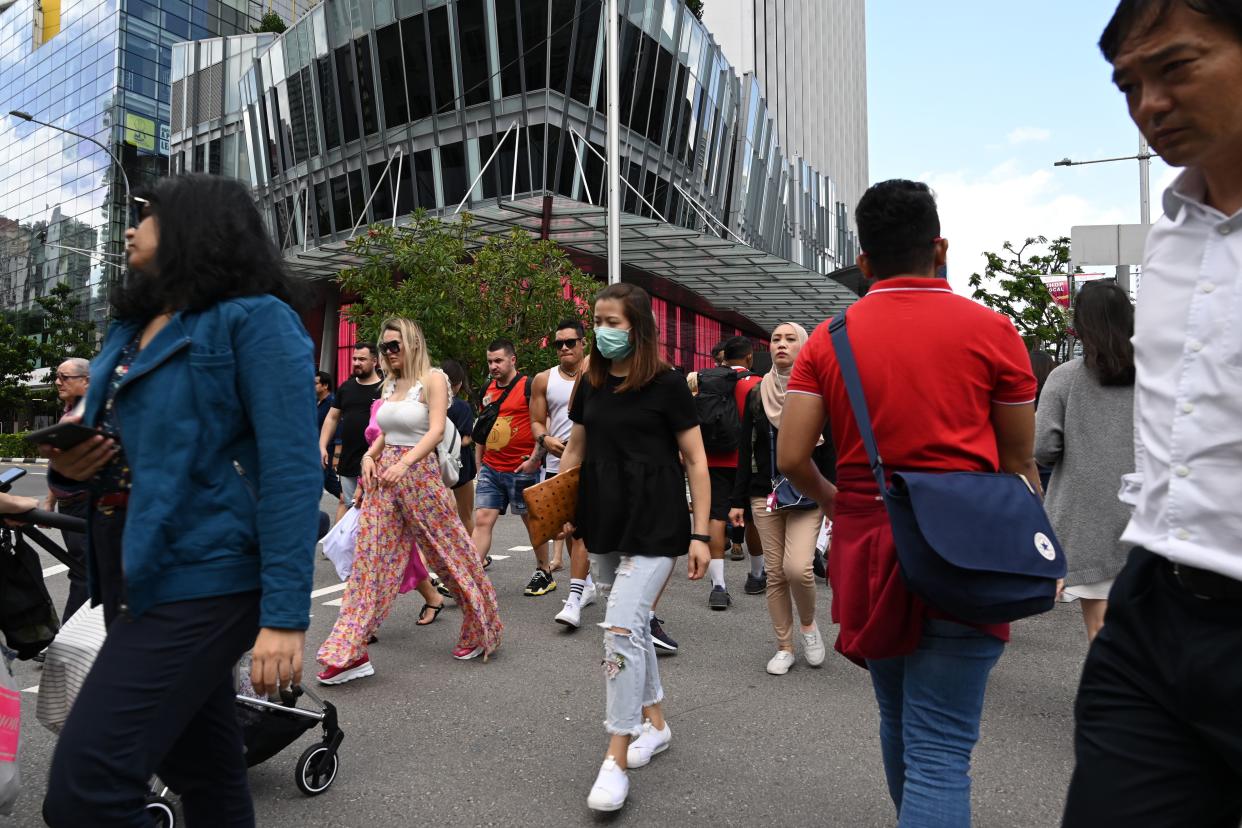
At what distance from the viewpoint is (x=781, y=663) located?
5031 millimetres

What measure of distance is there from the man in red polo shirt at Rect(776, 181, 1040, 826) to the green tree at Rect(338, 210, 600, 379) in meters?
13.2

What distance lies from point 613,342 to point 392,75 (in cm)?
2797

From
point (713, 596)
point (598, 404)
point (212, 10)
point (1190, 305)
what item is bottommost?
point (713, 596)

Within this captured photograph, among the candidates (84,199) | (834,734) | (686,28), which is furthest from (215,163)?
(834,734)

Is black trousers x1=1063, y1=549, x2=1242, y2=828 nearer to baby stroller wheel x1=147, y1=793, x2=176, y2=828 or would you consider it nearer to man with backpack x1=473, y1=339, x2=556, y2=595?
baby stroller wheel x1=147, y1=793, x2=176, y2=828

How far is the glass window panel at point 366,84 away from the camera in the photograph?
95.2 ft

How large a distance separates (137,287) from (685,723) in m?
3.04

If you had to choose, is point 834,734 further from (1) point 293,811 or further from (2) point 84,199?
(2) point 84,199

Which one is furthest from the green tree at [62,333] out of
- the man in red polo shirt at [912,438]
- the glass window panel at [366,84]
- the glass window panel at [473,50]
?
the man in red polo shirt at [912,438]

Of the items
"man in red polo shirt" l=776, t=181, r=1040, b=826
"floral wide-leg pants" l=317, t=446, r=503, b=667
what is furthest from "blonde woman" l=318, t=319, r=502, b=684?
"man in red polo shirt" l=776, t=181, r=1040, b=826

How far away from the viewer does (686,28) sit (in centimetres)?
3077

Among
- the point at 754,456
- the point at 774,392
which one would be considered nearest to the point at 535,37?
the point at 754,456

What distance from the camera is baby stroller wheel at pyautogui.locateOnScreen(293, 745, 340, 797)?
333 centimetres

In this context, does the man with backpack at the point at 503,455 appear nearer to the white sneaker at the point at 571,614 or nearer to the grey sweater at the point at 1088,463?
the white sneaker at the point at 571,614
